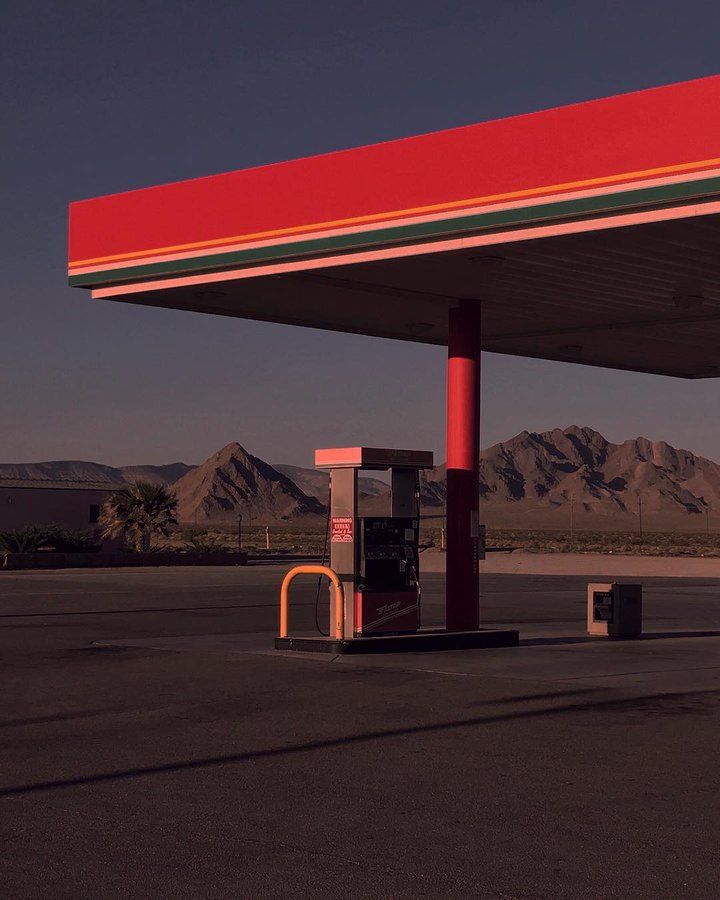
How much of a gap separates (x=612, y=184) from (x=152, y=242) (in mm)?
6584

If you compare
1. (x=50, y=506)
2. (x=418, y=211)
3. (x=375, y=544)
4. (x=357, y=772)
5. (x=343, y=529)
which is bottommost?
(x=357, y=772)

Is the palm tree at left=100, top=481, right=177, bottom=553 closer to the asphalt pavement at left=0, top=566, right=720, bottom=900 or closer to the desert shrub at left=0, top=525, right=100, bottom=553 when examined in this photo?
the desert shrub at left=0, top=525, right=100, bottom=553

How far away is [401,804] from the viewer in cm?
854

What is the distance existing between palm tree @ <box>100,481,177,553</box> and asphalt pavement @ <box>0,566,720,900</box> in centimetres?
3762

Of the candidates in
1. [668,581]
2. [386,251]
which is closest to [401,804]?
[386,251]

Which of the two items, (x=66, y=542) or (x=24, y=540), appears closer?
(x=24, y=540)

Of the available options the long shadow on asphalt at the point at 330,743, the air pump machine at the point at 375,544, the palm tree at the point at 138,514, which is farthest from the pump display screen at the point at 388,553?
the palm tree at the point at 138,514

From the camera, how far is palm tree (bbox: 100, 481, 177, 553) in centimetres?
5659

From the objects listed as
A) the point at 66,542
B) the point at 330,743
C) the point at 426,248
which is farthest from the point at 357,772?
the point at 66,542

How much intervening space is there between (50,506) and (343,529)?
45.1 m

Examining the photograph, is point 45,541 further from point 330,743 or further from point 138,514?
point 330,743

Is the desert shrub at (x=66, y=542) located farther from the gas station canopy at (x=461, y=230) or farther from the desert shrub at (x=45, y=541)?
the gas station canopy at (x=461, y=230)

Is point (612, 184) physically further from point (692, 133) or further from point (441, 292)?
point (441, 292)

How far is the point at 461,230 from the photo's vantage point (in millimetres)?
15336
